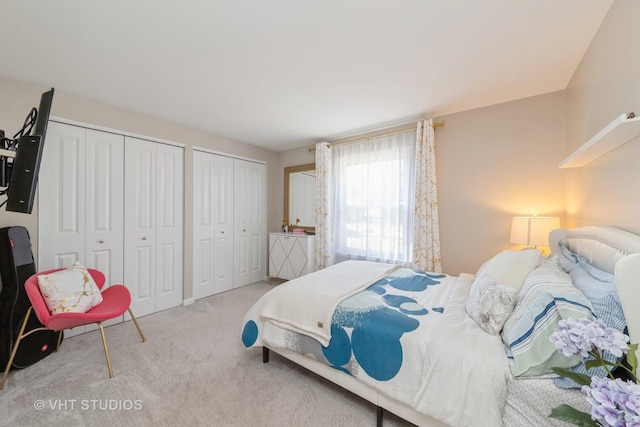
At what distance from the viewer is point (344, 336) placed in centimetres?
155

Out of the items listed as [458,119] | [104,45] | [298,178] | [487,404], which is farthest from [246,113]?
[487,404]

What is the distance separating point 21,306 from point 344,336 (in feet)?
8.50

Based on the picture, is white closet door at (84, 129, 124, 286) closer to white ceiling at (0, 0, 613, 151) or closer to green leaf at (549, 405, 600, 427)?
white ceiling at (0, 0, 613, 151)

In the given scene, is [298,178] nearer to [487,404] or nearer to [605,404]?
[487,404]

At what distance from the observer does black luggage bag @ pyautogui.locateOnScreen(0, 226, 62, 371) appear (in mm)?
1860

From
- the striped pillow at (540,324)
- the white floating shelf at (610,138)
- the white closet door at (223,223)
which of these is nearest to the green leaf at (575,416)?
the striped pillow at (540,324)

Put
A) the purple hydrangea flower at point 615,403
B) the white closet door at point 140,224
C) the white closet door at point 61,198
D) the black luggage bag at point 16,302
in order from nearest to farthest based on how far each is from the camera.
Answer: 1. the purple hydrangea flower at point 615,403
2. the black luggage bag at point 16,302
3. the white closet door at point 61,198
4. the white closet door at point 140,224

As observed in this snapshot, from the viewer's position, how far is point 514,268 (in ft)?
5.35

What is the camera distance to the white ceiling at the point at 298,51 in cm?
145

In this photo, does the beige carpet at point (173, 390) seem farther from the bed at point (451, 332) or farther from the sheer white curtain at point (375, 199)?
the sheer white curtain at point (375, 199)

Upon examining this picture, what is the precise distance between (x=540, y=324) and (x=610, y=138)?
3.48 feet

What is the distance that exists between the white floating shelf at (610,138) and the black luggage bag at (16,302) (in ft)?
12.8

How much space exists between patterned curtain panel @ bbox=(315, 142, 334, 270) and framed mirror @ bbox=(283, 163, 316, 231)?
33 cm

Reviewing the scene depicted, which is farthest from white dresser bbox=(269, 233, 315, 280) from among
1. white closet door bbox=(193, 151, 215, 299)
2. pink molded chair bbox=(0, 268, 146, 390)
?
pink molded chair bbox=(0, 268, 146, 390)
